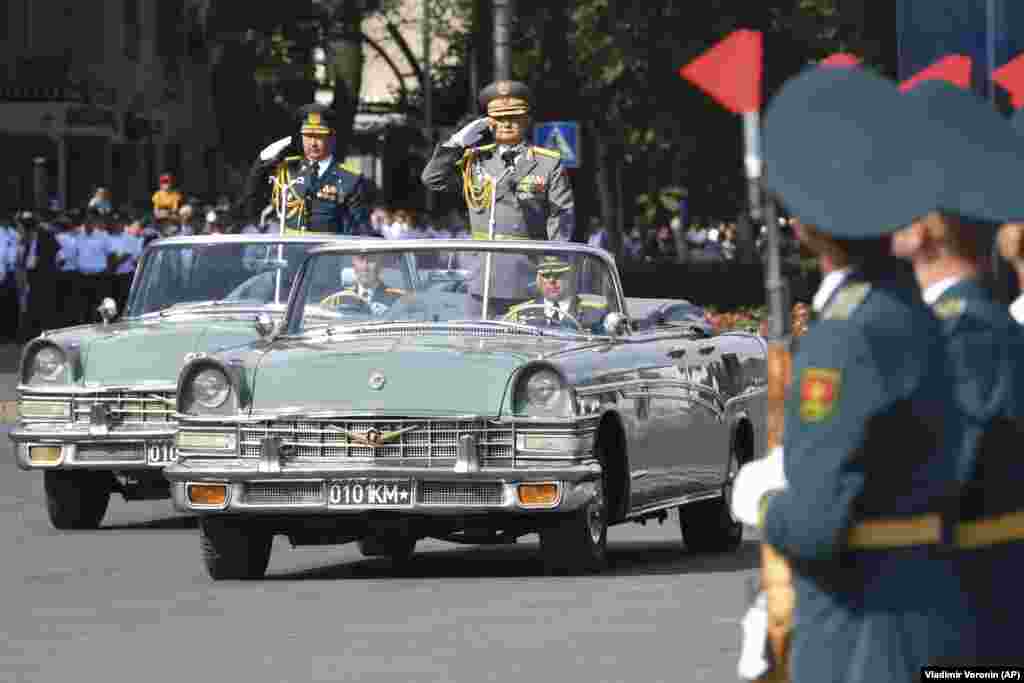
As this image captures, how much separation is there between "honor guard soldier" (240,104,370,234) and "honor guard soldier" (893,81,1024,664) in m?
13.5

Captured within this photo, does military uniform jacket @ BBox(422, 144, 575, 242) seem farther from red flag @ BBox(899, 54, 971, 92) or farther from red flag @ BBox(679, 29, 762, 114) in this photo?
red flag @ BBox(679, 29, 762, 114)

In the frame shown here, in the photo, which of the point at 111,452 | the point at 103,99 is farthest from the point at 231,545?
the point at 103,99

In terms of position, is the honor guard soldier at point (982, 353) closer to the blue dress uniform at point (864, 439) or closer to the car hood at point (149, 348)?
the blue dress uniform at point (864, 439)

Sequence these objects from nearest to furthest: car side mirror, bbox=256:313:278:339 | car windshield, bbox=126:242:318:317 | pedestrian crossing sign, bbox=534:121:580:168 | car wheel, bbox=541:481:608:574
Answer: car wheel, bbox=541:481:608:574 < car side mirror, bbox=256:313:278:339 < car windshield, bbox=126:242:318:317 < pedestrian crossing sign, bbox=534:121:580:168

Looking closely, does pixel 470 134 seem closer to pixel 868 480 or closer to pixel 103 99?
pixel 868 480

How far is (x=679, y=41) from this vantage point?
44188 millimetres

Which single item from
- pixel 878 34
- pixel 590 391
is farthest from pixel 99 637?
pixel 878 34

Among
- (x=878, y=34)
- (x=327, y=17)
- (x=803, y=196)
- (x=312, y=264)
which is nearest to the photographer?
(x=803, y=196)

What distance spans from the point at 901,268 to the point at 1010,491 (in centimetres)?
46

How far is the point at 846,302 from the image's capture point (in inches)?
199

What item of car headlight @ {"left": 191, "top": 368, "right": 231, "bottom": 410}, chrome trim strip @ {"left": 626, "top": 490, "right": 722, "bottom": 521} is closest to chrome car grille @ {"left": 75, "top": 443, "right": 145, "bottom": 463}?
car headlight @ {"left": 191, "top": 368, "right": 231, "bottom": 410}

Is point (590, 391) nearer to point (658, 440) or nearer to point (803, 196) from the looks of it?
point (658, 440)

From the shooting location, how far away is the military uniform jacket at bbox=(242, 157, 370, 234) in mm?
18875

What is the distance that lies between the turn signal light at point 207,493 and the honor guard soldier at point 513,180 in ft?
11.2
